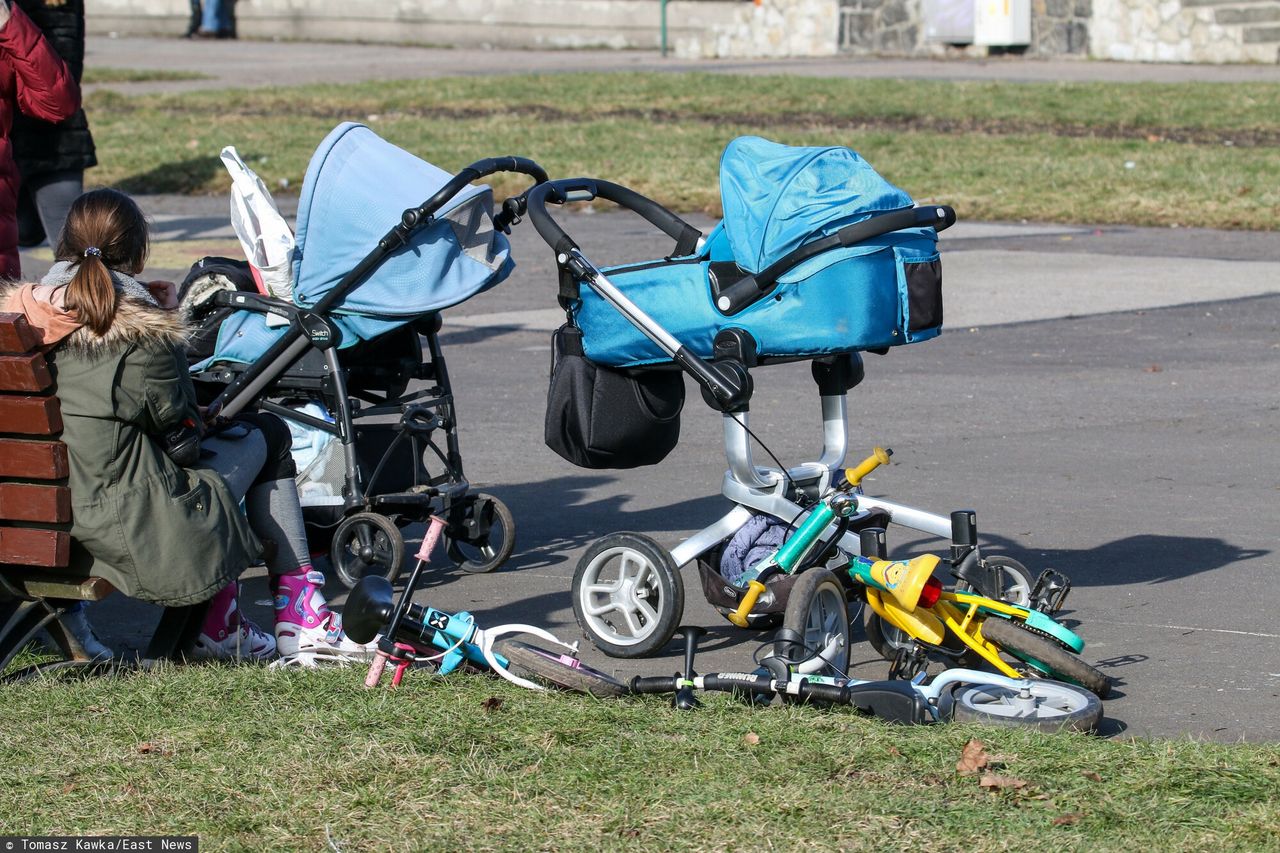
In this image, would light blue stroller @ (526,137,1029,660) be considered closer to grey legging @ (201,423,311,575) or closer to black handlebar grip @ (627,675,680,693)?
black handlebar grip @ (627,675,680,693)

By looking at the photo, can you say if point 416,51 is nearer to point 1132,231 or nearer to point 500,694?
point 1132,231

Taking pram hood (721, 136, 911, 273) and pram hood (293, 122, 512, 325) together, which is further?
pram hood (293, 122, 512, 325)

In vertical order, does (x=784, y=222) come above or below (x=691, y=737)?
above

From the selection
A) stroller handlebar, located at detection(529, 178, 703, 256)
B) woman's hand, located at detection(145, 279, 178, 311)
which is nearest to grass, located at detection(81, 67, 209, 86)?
stroller handlebar, located at detection(529, 178, 703, 256)

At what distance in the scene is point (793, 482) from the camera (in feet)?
18.5

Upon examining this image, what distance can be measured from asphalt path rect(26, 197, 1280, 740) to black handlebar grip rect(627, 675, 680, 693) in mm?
535

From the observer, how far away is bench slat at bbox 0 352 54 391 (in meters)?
4.90

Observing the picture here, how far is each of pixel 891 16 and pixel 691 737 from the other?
28748 millimetres

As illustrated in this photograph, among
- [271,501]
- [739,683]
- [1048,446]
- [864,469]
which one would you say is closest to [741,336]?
[864,469]

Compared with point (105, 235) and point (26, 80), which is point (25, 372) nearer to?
point (105, 235)

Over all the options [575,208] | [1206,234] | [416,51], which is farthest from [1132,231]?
[416,51]

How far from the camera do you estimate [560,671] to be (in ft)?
16.2

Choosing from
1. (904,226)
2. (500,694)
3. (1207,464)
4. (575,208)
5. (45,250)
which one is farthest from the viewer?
(575,208)

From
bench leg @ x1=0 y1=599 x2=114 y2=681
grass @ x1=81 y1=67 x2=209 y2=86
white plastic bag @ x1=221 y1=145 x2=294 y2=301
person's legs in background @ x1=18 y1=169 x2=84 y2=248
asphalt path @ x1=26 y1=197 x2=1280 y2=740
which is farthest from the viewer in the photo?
grass @ x1=81 y1=67 x2=209 y2=86
